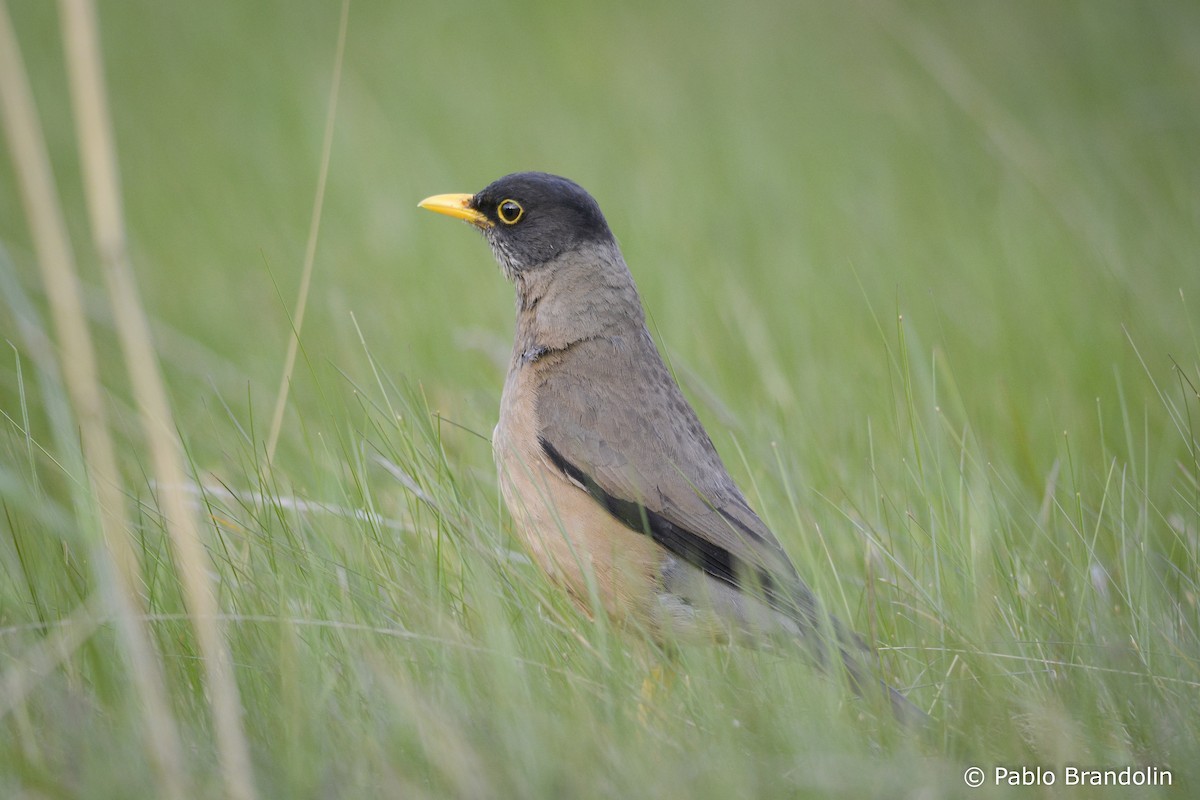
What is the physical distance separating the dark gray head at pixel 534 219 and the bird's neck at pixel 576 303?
7 cm

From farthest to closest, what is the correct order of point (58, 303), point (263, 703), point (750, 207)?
point (750, 207), point (263, 703), point (58, 303)

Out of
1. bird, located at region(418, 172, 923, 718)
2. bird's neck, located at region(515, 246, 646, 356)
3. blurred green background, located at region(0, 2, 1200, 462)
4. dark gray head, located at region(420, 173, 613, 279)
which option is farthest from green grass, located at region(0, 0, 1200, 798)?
dark gray head, located at region(420, 173, 613, 279)

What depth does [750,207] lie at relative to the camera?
7.77m

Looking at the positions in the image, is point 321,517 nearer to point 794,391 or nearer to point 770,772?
point 770,772

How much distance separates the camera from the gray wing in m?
3.37

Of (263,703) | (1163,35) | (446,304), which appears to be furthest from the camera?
(1163,35)

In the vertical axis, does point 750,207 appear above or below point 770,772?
above

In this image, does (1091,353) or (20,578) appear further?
(1091,353)

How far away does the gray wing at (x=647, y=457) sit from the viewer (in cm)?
337

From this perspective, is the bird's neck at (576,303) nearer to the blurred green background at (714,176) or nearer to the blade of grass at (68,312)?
the blurred green background at (714,176)

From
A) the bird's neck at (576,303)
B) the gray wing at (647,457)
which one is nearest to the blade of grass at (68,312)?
the gray wing at (647,457)

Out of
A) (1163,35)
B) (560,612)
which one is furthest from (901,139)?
(560,612)

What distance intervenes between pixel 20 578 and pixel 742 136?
6.78 meters

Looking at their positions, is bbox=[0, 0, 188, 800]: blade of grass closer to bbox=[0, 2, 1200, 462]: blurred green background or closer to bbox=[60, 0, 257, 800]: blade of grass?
bbox=[60, 0, 257, 800]: blade of grass
